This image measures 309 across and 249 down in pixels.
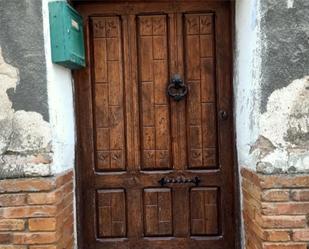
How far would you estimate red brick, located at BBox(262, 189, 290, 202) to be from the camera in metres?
2.82

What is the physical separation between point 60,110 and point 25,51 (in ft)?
1.48

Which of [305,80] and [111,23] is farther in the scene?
[111,23]

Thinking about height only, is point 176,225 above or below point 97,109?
below

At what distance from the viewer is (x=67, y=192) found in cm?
323

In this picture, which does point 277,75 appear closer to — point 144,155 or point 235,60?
point 235,60

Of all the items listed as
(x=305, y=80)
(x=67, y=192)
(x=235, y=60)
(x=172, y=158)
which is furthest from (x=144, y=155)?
(x=305, y=80)

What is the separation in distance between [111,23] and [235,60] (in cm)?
96

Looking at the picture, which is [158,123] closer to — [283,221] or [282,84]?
[282,84]

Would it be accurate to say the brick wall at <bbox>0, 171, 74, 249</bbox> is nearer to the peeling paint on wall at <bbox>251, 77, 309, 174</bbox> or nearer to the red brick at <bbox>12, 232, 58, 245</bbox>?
the red brick at <bbox>12, 232, 58, 245</bbox>

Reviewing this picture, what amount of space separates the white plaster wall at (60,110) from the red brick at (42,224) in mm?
314

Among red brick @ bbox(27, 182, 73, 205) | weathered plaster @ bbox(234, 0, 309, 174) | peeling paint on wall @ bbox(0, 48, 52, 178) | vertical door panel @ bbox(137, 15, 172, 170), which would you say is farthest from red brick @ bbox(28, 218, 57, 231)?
weathered plaster @ bbox(234, 0, 309, 174)

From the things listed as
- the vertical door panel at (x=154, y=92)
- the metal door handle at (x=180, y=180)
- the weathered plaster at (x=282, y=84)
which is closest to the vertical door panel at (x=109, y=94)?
the vertical door panel at (x=154, y=92)

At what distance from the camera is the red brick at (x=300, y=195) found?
9.27 ft

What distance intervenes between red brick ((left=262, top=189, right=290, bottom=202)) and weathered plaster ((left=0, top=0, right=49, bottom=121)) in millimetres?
1448
